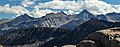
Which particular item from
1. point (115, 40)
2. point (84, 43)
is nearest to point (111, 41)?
point (115, 40)

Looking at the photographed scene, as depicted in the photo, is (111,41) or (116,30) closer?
(111,41)

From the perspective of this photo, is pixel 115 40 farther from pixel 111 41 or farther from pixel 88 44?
pixel 88 44

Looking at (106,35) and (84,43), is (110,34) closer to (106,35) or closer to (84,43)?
(106,35)

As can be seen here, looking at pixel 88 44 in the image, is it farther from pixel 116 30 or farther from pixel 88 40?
pixel 116 30

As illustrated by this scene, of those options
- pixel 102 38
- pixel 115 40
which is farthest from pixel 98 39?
pixel 115 40

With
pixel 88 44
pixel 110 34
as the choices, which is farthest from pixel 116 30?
pixel 88 44

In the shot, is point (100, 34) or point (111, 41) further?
point (100, 34)

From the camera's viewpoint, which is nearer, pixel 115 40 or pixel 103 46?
pixel 115 40
